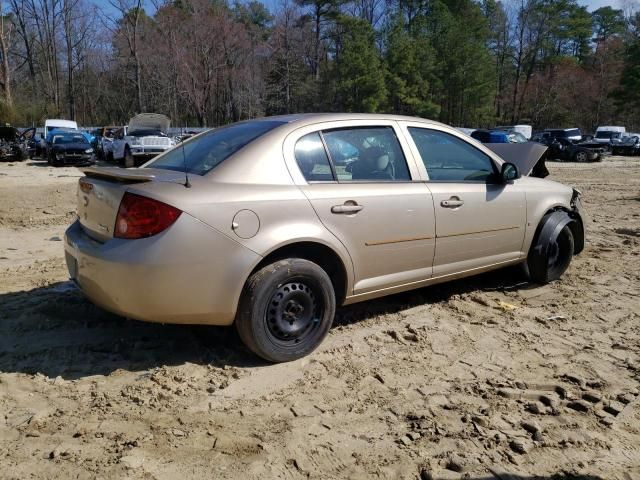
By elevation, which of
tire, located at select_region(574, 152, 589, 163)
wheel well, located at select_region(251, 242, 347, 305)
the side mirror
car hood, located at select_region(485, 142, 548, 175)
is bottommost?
wheel well, located at select_region(251, 242, 347, 305)

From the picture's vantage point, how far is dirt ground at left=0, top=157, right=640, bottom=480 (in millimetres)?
2566

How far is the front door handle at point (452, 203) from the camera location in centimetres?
422

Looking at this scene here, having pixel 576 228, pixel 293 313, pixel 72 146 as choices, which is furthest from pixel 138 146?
pixel 293 313

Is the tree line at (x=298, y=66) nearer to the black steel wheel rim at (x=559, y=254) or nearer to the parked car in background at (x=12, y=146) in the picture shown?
the parked car in background at (x=12, y=146)

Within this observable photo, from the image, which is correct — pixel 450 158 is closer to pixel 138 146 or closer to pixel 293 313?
pixel 293 313

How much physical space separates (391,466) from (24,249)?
19.1 ft

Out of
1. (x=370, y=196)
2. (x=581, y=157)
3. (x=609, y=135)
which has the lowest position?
(x=581, y=157)

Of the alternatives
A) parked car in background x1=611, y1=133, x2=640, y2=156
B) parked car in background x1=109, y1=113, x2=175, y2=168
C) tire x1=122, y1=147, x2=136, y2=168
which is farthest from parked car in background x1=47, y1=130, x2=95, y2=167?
parked car in background x1=611, y1=133, x2=640, y2=156

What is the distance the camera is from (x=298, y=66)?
54000mm

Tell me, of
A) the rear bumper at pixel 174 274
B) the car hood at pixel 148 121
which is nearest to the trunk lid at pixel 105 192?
the rear bumper at pixel 174 274

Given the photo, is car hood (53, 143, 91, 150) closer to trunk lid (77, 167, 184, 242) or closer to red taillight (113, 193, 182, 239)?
trunk lid (77, 167, 184, 242)

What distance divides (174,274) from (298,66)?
5382 centimetres

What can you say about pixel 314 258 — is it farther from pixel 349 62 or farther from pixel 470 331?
pixel 349 62

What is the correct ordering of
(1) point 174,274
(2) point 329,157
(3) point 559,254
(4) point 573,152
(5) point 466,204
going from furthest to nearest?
(4) point 573,152 < (3) point 559,254 < (5) point 466,204 < (2) point 329,157 < (1) point 174,274
